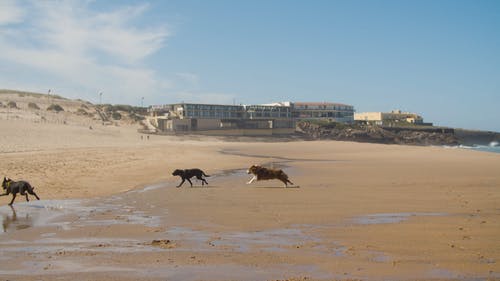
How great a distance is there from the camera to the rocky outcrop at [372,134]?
277 feet

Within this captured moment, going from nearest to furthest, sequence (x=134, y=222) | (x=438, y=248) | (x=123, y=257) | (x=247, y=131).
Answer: (x=123, y=257) < (x=438, y=248) < (x=134, y=222) < (x=247, y=131)

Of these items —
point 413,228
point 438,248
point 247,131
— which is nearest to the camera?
point 438,248

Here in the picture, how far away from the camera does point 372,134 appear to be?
285ft

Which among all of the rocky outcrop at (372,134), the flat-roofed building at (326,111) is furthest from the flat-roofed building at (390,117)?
the rocky outcrop at (372,134)

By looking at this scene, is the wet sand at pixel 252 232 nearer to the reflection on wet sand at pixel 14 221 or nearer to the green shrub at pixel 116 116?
the reflection on wet sand at pixel 14 221

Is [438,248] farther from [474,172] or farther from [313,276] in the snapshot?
[474,172]

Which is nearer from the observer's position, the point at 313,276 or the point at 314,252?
the point at 313,276

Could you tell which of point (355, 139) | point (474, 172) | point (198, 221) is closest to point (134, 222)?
point (198, 221)

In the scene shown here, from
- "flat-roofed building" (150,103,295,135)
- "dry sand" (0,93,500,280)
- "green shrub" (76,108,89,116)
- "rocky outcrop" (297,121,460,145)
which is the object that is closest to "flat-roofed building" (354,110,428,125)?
"rocky outcrop" (297,121,460,145)

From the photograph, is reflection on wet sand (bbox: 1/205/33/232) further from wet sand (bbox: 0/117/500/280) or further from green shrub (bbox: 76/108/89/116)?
green shrub (bbox: 76/108/89/116)

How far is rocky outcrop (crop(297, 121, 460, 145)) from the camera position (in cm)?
8450

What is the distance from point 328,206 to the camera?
1096 cm

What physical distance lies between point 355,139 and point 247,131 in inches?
753

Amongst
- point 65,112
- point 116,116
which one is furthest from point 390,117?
point 65,112
